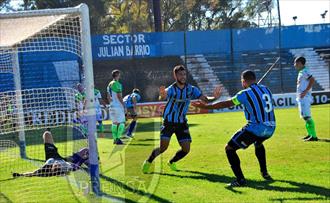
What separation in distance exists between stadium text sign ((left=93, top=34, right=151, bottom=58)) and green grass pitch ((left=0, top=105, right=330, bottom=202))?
1830cm

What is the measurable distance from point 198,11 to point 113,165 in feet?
105

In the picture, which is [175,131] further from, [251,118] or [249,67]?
[249,67]

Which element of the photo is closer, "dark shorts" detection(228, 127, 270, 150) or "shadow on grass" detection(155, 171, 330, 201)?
"shadow on grass" detection(155, 171, 330, 201)

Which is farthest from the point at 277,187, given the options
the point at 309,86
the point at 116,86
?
the point at 116,86

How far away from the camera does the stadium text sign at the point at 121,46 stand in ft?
103

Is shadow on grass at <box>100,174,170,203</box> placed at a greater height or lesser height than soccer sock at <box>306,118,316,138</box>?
lesser

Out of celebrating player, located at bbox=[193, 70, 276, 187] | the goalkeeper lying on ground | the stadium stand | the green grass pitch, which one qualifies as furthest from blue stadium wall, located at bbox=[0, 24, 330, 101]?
celebrating player, located at bbox=[193, 70, 276, 187]

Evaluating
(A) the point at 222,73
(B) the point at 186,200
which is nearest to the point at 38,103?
(B) the point at 186,200

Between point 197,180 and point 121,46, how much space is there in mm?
23485

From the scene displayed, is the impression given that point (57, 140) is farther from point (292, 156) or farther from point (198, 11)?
point (198, 11)

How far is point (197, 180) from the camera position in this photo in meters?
9.03

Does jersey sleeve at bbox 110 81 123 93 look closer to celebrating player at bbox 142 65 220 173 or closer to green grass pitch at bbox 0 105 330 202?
green grass pitch at bbox 0 105 330 202

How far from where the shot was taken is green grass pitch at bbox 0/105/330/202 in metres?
7.79

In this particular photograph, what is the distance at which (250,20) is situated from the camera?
136ft
